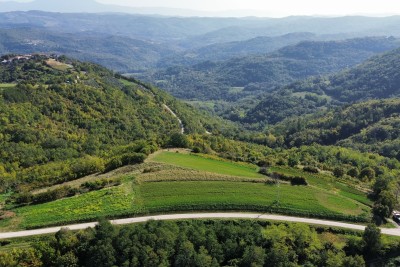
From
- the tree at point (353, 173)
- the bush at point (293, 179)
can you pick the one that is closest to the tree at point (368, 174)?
the tree at point (353, 173)

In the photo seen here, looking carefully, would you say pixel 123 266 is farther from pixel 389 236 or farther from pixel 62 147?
pixel 62 147

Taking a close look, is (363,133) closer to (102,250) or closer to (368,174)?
(368,174)

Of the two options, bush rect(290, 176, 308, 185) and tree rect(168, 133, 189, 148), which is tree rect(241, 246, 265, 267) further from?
tree rect(168, 133, 189, 148)

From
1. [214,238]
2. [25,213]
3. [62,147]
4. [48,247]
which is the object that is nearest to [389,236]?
[214,238]

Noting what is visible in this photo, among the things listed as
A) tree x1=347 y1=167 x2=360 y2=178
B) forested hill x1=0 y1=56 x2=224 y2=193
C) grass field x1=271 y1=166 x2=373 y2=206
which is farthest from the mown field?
tree x1=347 y1=167 x2=360 y2=178

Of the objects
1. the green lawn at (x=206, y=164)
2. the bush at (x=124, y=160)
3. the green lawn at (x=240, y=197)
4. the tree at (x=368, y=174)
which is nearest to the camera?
the green lawn at (x=240, y=197)

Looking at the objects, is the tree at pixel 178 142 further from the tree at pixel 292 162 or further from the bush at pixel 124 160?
the tree at pixel 292 162
